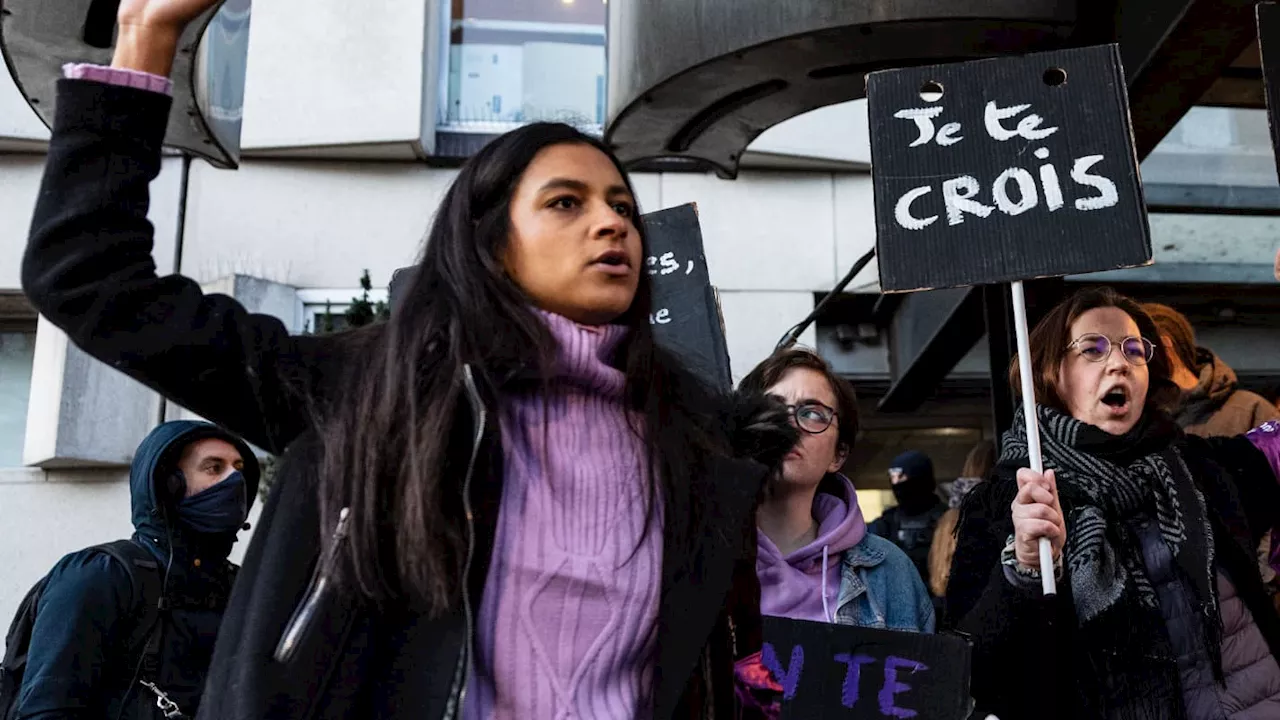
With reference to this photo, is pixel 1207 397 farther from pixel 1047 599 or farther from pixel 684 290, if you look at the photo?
pixel 1047 599

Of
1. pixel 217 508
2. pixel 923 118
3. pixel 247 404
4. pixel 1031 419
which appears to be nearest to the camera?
pixel 247 404

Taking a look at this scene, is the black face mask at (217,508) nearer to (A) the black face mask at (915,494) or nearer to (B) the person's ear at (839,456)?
(B) the person's ear at (839,456)

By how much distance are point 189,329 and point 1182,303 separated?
7021mm

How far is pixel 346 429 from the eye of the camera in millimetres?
1655

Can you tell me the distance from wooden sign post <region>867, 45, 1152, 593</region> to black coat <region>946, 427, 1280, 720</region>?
441 mm

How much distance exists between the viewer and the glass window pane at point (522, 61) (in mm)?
8648

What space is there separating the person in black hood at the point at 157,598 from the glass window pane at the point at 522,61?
5.09m

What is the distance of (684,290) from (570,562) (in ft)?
8.38

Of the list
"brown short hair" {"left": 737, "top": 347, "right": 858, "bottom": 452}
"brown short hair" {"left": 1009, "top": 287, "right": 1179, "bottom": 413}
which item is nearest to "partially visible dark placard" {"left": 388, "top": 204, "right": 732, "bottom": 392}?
"brown short hair" {"left": 737, "top": 347, "right": 858, "bottom": 452}

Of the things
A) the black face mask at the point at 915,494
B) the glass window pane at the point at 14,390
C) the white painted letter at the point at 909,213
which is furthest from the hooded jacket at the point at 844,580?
the glass window pane at the point at 14,390

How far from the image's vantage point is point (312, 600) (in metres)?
1.50

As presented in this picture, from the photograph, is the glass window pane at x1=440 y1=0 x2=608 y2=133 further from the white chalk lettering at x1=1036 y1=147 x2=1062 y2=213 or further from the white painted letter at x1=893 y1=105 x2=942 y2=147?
the white chalk lettering at x1=1036 y1=147 x2=1062 y2=213

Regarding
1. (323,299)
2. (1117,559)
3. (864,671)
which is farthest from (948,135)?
(323,299)

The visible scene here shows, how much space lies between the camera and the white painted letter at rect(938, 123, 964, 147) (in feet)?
9.93
